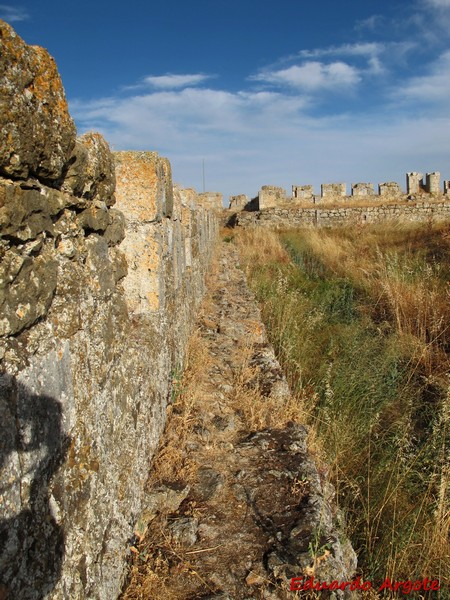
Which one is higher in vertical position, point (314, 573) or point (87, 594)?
point (87, 594)

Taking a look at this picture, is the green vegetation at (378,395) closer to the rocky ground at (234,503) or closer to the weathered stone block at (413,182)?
the rocky ground at (234,503)

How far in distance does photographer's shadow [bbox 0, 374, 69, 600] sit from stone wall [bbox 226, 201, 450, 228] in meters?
20.4

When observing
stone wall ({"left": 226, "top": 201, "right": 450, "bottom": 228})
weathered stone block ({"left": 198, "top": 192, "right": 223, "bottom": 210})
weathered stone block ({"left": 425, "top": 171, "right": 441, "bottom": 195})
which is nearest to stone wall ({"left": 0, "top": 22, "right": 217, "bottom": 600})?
stone wall ({"left": 226, "top": 201, "right": 450, "bottom": 228})

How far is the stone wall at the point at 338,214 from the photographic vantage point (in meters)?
21.3

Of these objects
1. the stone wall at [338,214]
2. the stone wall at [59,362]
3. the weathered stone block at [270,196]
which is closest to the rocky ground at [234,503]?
the stone wall at [59,362]

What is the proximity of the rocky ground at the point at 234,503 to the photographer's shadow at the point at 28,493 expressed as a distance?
630mm

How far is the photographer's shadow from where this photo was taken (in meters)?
1.01

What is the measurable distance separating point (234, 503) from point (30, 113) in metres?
1.78

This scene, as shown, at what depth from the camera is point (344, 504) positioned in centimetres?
276

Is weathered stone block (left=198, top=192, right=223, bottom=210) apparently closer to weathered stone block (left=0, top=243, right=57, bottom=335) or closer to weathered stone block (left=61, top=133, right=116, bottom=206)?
weathered stone block (left=61, top=133, right=116, bottom=206)

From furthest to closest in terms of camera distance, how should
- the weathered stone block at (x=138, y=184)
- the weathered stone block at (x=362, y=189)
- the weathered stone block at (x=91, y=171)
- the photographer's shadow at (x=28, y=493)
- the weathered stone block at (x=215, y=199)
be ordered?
the weathered stone block at (x=215, y=199) < the weathered stone block at (x=362, y=189) < the weathered stone block at (x=138, y=184) < the weathered stone block at (x=91, y=171) < the photographer's shadow at (x=28, y=493)

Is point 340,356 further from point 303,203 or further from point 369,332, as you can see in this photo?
point 303,203

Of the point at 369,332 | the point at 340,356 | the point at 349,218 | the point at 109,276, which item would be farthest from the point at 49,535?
the point at 349,218

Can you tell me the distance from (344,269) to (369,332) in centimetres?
429
